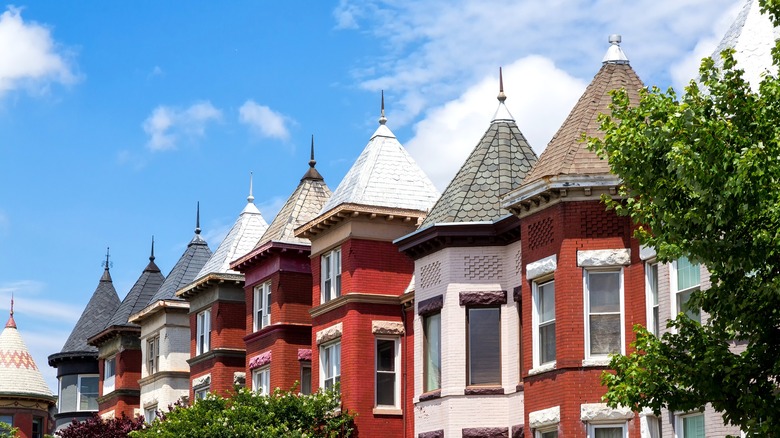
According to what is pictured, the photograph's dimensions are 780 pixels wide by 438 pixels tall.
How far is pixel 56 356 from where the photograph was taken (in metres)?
71.2

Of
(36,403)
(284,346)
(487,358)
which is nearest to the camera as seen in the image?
(487,358)

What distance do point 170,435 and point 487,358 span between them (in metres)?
11.1

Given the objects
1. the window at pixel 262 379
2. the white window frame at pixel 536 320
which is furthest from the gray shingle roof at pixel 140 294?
the white window frame at pixel 536 320

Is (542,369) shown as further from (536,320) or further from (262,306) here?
(262,306)

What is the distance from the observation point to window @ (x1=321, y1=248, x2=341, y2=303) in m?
42.7

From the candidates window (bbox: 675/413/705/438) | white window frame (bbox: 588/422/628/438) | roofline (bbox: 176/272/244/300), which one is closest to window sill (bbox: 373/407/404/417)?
white window frame (bbox: 588/422/628/438)

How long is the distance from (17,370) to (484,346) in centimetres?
5790

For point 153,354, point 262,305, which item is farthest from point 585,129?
point 153,354

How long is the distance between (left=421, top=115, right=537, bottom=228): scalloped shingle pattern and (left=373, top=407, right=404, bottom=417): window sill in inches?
241

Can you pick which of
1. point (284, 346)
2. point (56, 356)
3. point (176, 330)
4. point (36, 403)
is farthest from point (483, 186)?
point (36, 403)

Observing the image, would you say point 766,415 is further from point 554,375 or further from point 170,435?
point 170,435

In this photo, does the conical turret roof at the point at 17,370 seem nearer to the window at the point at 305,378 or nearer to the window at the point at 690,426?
the window at the point at 305,378

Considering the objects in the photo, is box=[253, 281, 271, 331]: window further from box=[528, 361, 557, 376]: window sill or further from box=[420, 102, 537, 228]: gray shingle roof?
box=[528, 361, 557, 376]: window sill

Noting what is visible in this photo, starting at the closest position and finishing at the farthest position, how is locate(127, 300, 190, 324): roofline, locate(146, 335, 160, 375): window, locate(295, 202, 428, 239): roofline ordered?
locate(295, 202, 428, 239): roofline < locate(127, 300, 190, 324): roofline < locate(146, 335, 160, 375): window
